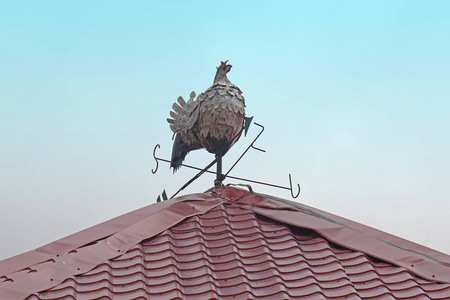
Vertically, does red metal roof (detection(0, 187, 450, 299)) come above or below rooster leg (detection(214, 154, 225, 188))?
below

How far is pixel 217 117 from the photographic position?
5.96 m

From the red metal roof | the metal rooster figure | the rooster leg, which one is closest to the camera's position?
the red metal roof

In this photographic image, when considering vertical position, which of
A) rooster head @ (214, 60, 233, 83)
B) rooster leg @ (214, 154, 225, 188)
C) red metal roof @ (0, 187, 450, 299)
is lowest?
red metal roof @ (0, 187, 450, 299)

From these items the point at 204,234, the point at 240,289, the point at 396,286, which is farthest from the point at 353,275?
the point at 204,234

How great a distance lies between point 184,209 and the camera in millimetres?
5496

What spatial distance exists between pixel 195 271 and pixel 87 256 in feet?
2.62

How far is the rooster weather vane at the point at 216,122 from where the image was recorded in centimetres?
598

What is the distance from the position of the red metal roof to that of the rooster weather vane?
0.55 meters

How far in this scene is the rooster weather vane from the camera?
5980 millimetres

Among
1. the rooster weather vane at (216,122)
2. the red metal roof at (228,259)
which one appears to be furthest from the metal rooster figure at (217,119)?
the red metal roof at (228,259)

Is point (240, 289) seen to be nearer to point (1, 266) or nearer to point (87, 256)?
point (87, 256)

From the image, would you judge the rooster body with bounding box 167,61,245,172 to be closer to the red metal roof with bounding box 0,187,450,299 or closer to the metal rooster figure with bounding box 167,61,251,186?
the metal rooster figure with bounding box 167,61,251,186

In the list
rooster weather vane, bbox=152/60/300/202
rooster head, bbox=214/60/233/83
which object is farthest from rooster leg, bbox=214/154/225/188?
rooster head, bbox=214/60/233/83

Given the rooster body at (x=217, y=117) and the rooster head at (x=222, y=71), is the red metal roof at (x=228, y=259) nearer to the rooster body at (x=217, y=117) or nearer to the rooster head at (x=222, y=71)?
the rooster body at (x=217, y=117)
